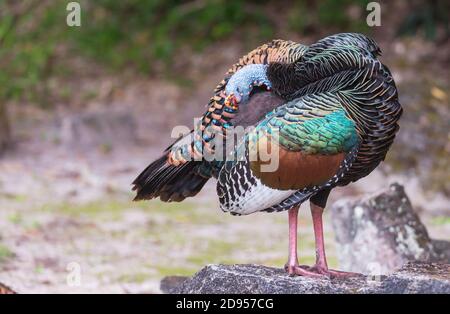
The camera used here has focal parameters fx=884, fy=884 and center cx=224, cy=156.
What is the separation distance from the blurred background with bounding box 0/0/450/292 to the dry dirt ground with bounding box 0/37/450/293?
20 millimetres

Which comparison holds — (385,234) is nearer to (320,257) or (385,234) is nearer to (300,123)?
(320,257)

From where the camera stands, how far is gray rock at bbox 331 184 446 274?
19.6 feet

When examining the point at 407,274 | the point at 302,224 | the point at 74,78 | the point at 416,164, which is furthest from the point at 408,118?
the point at 407,274

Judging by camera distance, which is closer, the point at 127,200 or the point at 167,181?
the point at 167,181

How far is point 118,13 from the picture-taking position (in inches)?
535

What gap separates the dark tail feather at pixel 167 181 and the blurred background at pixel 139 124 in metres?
1.94

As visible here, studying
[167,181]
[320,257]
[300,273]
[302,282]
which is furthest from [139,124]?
[302,282]

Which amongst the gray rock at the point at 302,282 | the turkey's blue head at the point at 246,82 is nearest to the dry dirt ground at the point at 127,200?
the gray rock at the point at 302,282

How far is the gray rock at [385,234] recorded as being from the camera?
19.6ft

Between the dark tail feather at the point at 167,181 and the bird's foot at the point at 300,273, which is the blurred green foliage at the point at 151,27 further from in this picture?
the bird's foot at the point at 300,273

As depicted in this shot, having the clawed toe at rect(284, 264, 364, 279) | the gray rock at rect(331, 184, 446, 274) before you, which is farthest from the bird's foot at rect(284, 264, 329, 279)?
the gray rock at rect(331, 184, 446, 274)

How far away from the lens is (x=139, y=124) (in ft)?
38.7

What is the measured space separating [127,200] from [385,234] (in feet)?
11.8

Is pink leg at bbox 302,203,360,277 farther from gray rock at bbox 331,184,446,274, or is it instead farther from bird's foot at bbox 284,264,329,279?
gray rock at bbox 331,184,446,274
